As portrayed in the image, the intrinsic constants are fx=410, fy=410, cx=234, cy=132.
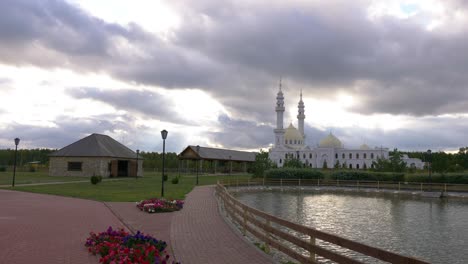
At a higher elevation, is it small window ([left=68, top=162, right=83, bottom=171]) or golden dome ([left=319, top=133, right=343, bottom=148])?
golden dome ([left=319, top=133, right=343, bottom=148])

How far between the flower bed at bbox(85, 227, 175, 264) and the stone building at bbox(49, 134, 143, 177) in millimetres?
44077

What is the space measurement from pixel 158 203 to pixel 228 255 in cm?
1030

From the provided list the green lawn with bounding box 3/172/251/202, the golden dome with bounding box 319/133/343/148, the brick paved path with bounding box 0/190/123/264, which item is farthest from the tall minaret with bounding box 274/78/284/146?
the brick paved path with bounding box 0/190/123/264

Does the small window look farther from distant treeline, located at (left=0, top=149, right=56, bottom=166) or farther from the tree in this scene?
distant treeline, located at (left=0, top=149, right=56, bottom=166)

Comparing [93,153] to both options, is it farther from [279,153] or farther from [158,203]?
[279,153]

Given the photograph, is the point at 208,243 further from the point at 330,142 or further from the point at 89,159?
the point at 330,142

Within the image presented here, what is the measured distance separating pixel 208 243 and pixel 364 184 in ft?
136

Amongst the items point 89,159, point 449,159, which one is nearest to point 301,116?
point 449,159

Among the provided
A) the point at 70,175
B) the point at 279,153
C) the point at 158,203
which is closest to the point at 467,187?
the point at 158,203

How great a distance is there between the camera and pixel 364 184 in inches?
1956

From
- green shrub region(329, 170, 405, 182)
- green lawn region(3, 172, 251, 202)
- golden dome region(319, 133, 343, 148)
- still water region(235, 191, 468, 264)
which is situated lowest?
still water region(235, 191, 468, 264)

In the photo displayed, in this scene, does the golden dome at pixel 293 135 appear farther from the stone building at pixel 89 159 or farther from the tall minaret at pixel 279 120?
the stone building at pixel 89 159

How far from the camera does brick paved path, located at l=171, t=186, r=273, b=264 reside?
32.6 feet

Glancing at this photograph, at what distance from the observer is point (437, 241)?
611 inches
